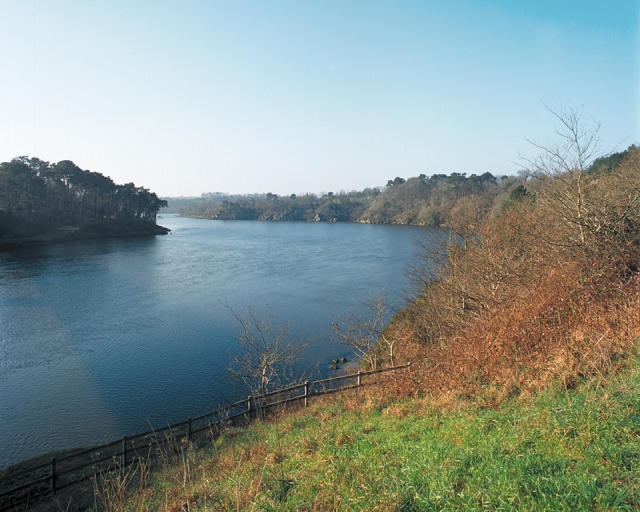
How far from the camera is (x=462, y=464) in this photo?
5070mm

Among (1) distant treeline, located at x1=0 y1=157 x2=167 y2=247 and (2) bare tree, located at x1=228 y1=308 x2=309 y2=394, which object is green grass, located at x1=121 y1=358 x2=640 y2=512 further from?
(1) distant treeline, located at x1=0 y1=157 x2=167 y2=247

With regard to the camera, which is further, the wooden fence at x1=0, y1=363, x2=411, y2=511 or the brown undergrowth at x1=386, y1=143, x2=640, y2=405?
the wooden fence at x1=0, y1=363, x2=411, y2=511

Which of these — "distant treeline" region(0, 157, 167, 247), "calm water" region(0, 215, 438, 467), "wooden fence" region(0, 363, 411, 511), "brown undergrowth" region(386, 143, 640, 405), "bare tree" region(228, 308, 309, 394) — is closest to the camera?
"brown undergrowth" region(386, 143, 640, 405)

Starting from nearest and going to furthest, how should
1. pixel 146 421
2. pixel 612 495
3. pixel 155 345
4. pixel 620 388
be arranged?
pixel 612 495 < pixel 620 388 < pixel 146 421 < pixel 155 345

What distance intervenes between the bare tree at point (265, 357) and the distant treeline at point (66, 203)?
55.9 meters

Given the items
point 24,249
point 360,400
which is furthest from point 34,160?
point 360,400

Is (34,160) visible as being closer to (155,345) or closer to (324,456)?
(155,345)

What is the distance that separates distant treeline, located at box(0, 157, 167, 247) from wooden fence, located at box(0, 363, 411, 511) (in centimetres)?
6127

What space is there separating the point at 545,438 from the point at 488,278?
36.3ft

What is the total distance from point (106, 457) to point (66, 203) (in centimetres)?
7973

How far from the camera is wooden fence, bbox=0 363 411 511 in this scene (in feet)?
32.4

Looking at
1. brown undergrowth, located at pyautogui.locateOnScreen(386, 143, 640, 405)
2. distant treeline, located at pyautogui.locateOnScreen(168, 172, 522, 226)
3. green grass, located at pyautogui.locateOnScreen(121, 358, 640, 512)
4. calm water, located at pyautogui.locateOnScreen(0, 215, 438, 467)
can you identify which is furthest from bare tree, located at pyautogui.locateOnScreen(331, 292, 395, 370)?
distant treeline, located at pyautogui.locateOnScreen(168, 172, 522, 226)

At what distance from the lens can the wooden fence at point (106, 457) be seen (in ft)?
32.4

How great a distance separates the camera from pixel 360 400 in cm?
1173
